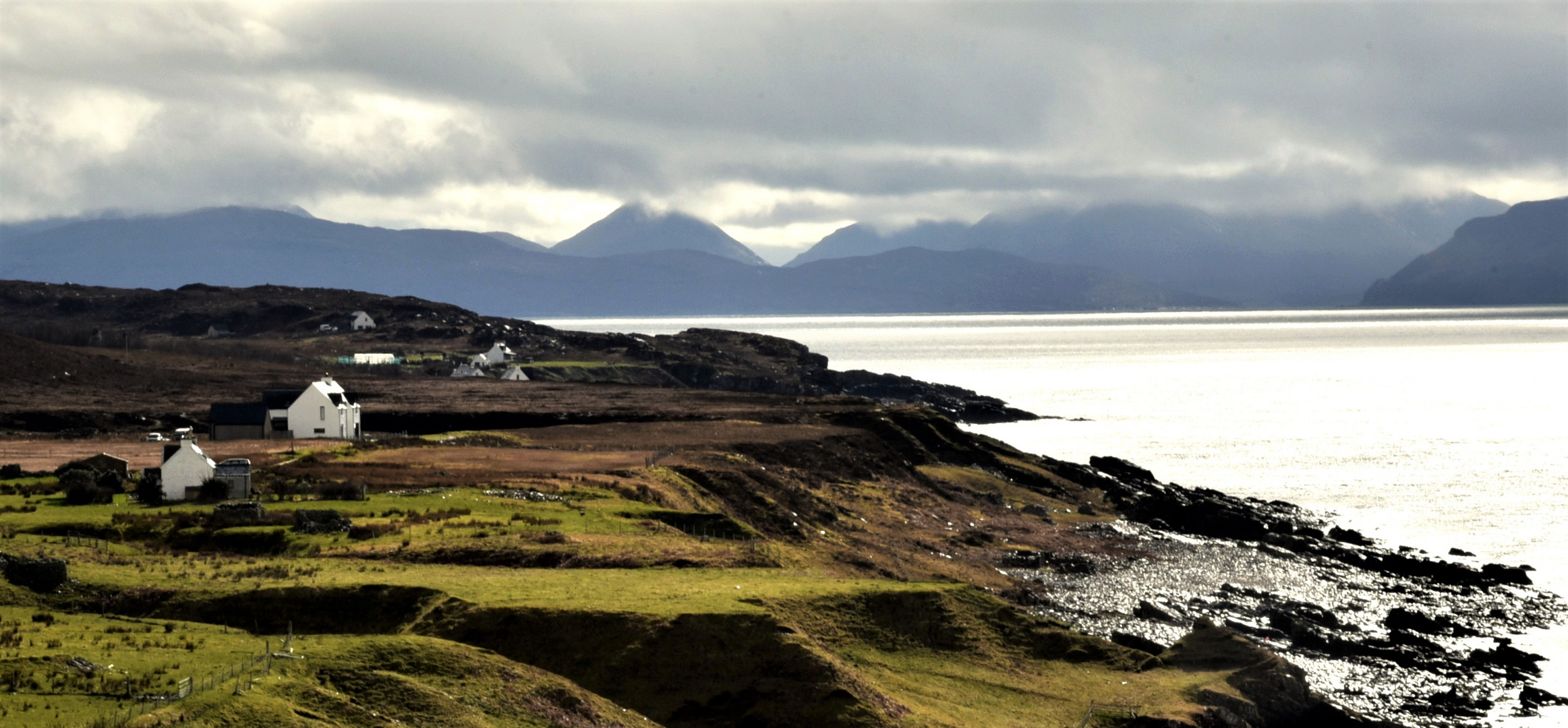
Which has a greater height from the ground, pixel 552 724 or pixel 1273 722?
pixel 552 724

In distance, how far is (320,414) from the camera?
8719 centimetres

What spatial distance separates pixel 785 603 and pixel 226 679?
15.5 meters

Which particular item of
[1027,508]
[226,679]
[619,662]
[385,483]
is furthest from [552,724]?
[1027,508]

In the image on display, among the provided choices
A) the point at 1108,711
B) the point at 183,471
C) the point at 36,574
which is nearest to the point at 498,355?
the point at 183,471

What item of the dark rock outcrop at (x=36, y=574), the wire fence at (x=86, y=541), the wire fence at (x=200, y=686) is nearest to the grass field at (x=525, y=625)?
the wire fence at (x=200, y=686)

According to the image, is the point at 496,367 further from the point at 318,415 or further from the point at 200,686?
the point at 200,686

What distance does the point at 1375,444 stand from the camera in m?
128

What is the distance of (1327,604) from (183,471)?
161 feet

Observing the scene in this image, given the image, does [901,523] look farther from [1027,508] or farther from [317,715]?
[317,715]

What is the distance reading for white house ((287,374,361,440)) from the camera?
86438 mm

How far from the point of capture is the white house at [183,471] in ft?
168

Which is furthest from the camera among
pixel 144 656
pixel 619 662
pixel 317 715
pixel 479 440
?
pixel 479 440

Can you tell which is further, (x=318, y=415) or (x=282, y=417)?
(x=318, y=415)

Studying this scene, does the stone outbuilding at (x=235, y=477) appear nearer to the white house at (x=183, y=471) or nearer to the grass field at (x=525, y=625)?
the white house at (x=183, y=471)
